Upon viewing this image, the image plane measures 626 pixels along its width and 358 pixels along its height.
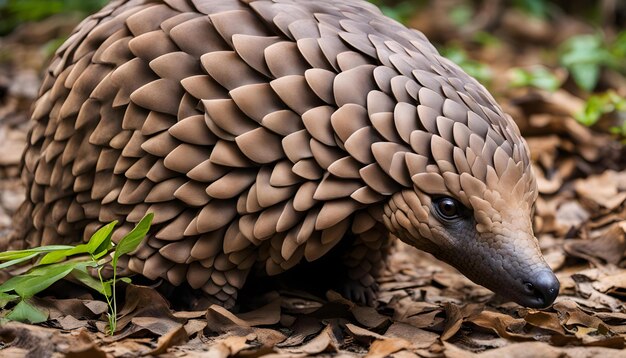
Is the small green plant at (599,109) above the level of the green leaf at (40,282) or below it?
below

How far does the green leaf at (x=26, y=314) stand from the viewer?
279cm

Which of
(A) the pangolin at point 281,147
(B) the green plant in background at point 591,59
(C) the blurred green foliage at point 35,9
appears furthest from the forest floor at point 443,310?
(C) the blurred green foliage at point 35,9

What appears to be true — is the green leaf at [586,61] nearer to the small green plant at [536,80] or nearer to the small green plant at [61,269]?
the small green plant at [536,80]

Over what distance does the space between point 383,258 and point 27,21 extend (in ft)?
15.8

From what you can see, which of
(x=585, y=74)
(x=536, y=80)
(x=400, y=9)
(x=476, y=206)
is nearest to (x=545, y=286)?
(x=476, y=206)

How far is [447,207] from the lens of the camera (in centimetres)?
274

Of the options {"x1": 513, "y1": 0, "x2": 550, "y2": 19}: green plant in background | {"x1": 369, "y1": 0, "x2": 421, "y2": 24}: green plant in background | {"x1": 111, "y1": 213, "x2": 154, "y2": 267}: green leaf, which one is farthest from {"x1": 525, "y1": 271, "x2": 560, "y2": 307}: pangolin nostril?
{"x1": 513, "y1": 0, "x2": 550, "y2": 19}: green plant in background

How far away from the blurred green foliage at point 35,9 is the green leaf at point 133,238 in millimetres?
4380

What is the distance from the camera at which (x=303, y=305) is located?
3299 millimetres

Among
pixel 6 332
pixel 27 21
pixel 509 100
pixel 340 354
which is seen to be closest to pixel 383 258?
pixel 340 354

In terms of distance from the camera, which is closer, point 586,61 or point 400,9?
point 586,61

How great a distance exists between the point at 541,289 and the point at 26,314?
1.67 meters

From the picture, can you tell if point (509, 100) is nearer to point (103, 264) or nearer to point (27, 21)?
point (103, 264)

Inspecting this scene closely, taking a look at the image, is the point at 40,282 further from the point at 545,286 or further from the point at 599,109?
the point at 599,109
